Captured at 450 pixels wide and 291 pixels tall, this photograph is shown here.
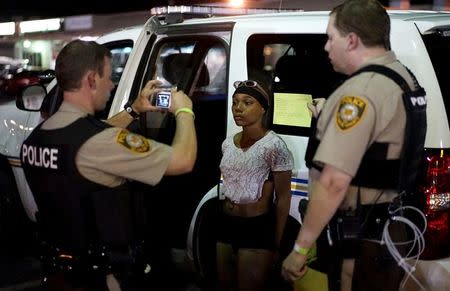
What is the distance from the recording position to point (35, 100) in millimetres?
4805

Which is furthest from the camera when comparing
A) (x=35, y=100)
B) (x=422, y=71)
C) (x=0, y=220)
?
(x=0, y=220)

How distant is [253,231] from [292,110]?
679 millimetres

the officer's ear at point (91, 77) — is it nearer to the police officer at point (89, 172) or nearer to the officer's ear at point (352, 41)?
the police officer at point (89, 172)

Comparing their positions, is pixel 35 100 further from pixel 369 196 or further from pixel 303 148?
pixel 369 196

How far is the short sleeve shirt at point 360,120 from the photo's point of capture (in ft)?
7.67

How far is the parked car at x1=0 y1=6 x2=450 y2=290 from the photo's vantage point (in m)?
2.86

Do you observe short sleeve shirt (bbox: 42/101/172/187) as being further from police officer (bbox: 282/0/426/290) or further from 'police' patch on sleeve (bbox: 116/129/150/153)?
police officer (bbox: 282/0/426/290)

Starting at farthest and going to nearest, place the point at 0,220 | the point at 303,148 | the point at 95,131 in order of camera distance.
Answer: the point at 0,220 → the point at 303,148 → the point at 95,131

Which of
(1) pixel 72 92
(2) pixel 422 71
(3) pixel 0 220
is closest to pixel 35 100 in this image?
(3) pixel 0 220

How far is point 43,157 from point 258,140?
134cm

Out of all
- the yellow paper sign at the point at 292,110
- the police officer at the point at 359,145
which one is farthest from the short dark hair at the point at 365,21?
the yellow paper sign at the point at 292,110

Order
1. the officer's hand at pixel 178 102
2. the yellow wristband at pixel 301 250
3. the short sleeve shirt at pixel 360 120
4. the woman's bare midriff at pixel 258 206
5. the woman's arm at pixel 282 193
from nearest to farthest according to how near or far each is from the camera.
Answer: the short sleeve shirt at pixel 360 120 → the yellow wristband at pixel 301 250 → the officer's hand at pixel 178 102 → the woman's arm at pixel 282 193 → the woman's bare midriff at pixel 258 206

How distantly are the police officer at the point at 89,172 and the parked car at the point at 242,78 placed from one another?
0.30m

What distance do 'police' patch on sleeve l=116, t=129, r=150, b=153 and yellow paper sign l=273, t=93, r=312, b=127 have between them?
1.16 meters
